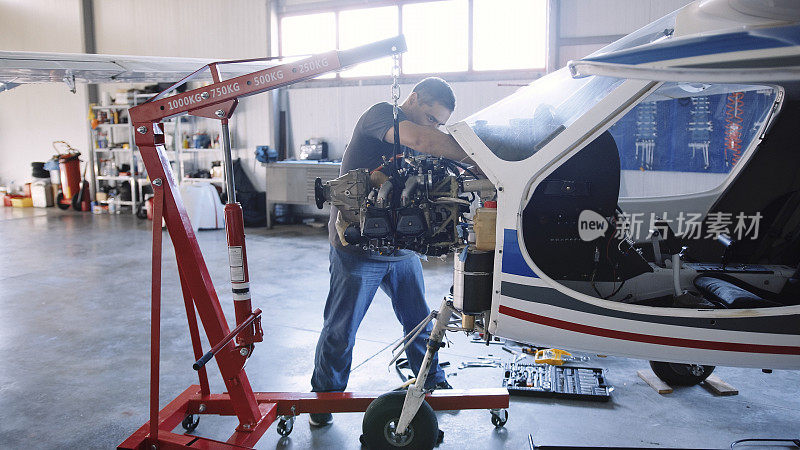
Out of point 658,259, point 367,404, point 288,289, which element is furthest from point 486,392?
point 288,289

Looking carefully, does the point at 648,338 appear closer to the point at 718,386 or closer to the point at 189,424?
the point at 718,386

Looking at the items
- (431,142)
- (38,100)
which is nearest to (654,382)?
(431,142)

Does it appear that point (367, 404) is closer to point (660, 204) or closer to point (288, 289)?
point (660, 204)

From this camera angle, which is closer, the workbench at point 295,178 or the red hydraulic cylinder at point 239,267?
the red hydraulic cylinder at point 239,267

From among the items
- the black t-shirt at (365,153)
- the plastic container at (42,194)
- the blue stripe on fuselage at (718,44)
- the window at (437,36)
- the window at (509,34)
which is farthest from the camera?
the plastic container at (42,194)

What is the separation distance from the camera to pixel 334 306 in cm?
318

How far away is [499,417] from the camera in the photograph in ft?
10.5

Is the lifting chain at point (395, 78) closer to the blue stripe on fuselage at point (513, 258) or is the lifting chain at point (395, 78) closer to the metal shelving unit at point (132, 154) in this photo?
the blue stripe on fuselage at point (513, 258)

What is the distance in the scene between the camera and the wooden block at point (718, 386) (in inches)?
139

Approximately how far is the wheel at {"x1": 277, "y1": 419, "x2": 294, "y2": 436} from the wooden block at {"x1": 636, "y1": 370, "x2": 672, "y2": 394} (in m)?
2.20

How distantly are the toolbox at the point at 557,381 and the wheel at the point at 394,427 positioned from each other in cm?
100

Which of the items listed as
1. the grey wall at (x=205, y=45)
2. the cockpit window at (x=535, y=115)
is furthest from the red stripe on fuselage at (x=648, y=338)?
the grey wall at (x=205, y=45)

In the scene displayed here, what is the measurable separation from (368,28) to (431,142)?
317 inches

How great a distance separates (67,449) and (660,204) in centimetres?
361
